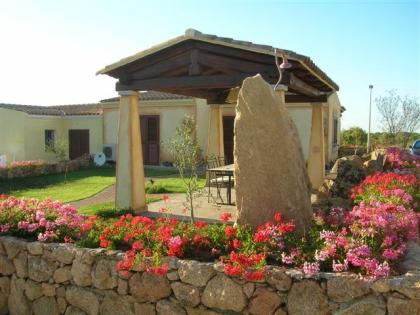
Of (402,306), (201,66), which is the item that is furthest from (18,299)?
(201,66)

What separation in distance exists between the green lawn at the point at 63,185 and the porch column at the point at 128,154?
3.73 meters

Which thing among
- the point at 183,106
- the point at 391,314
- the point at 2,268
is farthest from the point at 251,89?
the point at 183,106

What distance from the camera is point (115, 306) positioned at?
438cm

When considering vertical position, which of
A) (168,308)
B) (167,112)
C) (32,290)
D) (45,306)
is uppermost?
(167,112)

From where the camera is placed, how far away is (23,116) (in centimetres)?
2125

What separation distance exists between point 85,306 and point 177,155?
119 inches

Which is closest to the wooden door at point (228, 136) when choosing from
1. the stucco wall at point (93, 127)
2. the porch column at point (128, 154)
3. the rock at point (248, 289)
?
the stucco wall at point (93, 127)

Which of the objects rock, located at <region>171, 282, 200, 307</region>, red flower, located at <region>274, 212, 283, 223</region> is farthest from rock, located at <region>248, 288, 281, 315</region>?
red flower, located at <region>274, 212, 283, 223</region>

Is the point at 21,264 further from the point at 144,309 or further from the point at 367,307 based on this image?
the point at 367,307

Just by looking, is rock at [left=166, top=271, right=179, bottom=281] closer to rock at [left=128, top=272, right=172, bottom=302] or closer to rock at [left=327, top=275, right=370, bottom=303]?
rock at [left=128, top=272, right=172, bottom=302]

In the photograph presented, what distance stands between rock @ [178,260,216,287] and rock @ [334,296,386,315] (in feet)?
3.94

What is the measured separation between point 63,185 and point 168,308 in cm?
1165

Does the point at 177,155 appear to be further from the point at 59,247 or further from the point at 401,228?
the point at 401,228

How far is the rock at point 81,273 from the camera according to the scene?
180 inches
